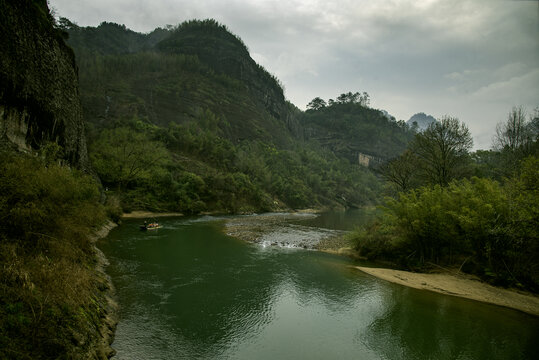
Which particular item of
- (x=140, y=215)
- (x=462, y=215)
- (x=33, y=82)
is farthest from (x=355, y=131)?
(x=33, y=82)

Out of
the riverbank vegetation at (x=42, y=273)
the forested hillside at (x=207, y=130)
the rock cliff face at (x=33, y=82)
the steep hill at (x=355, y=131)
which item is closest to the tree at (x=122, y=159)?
the forested hillside at (x=207, y=130)

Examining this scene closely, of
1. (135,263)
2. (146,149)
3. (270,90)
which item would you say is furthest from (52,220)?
(270,90)

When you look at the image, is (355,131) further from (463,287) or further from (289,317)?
(289,317)

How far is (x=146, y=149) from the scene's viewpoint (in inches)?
1984

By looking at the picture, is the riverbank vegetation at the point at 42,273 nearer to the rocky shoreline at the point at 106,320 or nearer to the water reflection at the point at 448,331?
the rocky shoreline at the point at 106,320

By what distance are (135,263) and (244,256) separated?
779cm

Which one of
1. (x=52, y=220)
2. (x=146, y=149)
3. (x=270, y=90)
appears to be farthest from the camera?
(x=270, y=90)

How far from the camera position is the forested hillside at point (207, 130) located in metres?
50.6

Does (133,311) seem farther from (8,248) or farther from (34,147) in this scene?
(34,147)

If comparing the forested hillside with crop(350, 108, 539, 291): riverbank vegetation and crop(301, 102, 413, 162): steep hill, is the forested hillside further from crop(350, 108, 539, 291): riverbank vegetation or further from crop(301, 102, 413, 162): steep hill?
crop(350, 108, 539, 291): riverbank vegetation

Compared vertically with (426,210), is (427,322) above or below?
below

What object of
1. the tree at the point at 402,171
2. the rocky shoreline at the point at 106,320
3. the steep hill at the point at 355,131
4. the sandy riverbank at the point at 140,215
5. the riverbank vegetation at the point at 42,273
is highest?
the steep hill at the point at 355,131

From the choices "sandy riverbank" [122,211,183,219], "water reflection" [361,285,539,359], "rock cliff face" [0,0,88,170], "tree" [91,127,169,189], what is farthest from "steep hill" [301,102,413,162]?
"water reflection" [361,285,539,359]

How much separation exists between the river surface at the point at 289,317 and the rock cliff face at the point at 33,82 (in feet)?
32.7
